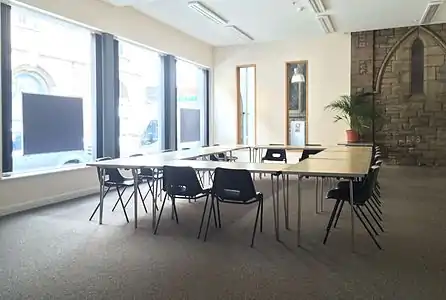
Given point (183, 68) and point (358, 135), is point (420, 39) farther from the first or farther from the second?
point (183, 68)

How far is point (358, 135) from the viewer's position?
9969mm

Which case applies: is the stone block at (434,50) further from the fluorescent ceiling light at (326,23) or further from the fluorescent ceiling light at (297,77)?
the fluorescent ceiling light at (297,77)

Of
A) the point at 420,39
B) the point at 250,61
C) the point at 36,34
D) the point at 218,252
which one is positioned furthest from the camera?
the point at 250,61

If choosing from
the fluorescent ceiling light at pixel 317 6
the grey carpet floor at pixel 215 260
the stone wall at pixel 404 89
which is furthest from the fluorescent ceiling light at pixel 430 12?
the grey carpet floor at pixel 215 260

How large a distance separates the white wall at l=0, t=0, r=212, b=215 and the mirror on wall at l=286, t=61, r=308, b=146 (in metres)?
3.20

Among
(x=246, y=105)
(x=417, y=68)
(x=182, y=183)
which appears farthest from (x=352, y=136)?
(x=182, y=183)

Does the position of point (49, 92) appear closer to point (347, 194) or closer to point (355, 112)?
point (347, 194)

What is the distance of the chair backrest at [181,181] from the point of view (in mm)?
4145

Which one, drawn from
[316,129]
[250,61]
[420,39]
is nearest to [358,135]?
[316,129]

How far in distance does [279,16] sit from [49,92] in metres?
4.71

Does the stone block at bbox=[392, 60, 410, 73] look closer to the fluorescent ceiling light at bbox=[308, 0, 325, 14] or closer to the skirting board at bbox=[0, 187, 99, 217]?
the fluorescent ceiling light at bbox=[308, 0, 325, 14]

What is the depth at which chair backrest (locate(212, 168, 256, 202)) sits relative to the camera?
3.83 m

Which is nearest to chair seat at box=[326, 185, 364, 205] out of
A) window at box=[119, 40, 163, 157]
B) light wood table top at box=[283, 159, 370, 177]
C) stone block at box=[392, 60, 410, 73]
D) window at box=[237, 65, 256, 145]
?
light wood table top at box=[283, 159, 370, 177]

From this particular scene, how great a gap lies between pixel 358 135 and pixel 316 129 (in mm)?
1061
